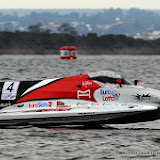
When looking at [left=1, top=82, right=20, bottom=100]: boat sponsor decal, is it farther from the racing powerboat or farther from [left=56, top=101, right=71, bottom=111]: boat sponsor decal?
[left=56, top=101, right=71, bottom=111]: boat sponsor decal

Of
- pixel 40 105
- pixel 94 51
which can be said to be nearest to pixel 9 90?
pixel 40 105

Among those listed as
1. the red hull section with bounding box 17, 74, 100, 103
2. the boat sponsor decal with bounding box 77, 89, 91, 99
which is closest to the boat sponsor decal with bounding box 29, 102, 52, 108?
the red hull section with bounding box 17, 74, 100, 103

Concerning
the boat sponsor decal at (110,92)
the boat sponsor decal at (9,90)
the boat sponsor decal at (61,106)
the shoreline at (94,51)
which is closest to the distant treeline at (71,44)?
the shoreline at (94,51)

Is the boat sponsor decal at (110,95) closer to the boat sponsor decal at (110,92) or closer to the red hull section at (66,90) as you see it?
the boat sponsor decal at (110,92)

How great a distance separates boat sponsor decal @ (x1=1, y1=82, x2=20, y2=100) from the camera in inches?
525

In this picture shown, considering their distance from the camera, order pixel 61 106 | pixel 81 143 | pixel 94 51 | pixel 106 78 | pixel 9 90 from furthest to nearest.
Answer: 1. pixel 94 51
2. pixel 9 90
3. pixel 106 78
4. pixel 61 106
5. pixel 81 143

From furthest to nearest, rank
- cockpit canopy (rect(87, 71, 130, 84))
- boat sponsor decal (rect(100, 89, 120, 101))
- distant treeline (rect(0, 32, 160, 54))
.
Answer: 1. distant treeline (rect(0, 32, 160, 54))
2. cockpit canopy (rect(87, 71, 130, 84))
3. boat sponsor decal (rect(100, 89, 120, 101))

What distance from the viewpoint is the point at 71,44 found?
14350cm

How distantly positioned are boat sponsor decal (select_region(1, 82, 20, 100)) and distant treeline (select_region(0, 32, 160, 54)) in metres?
118

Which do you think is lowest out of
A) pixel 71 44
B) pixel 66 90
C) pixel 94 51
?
pixel 66 90

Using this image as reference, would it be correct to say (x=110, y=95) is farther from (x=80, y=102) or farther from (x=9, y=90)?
(x=9, y=90)

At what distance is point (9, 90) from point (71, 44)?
13055 cm

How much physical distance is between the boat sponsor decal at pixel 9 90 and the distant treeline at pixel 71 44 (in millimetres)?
117729

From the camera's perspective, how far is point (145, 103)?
13.0m
